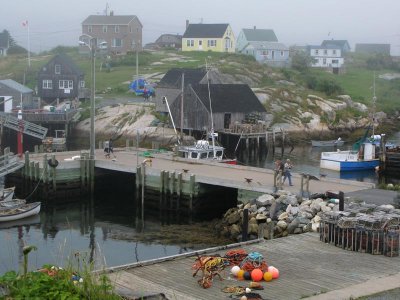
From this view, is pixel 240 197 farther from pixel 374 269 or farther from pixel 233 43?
pixel 233 43

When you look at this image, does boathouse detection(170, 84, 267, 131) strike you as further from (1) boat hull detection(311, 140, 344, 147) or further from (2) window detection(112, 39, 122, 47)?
(2) window detection(112, 39, 122, 47)

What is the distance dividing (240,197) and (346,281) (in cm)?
1735

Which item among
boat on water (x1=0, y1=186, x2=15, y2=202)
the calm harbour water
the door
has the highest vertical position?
the door

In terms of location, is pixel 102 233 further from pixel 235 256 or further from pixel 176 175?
pixel 235 256

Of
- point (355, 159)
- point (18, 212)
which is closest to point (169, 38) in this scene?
point (355, 159)

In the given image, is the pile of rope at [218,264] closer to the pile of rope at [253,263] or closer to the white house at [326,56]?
the pile of rope at [253,263]

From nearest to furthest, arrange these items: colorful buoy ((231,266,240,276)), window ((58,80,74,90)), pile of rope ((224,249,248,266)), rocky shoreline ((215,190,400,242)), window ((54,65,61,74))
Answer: colorful buoy ((231,266,240,276)) < pile of rope ((224,249,248,266)) < rocky shoreline ((215,190,400,242)) < window ((54,65,61,74)) < window ((58,80,74,90))

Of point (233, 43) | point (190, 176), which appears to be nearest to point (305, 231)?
point (190, 176)

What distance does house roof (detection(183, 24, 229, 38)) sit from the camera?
134625mm

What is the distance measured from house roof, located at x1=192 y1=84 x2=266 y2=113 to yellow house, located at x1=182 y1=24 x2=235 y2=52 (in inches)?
2342

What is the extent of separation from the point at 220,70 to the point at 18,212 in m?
63.9

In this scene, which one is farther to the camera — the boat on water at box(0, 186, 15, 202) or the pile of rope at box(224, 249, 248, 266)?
the boat on water at box(0, 186, 15, 202)

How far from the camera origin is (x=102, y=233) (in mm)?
36250

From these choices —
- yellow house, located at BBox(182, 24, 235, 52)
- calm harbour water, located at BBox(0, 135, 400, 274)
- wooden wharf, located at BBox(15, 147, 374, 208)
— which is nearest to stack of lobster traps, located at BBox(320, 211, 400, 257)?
calm harbour water, located at BBox(0, 135, 400, 274)
